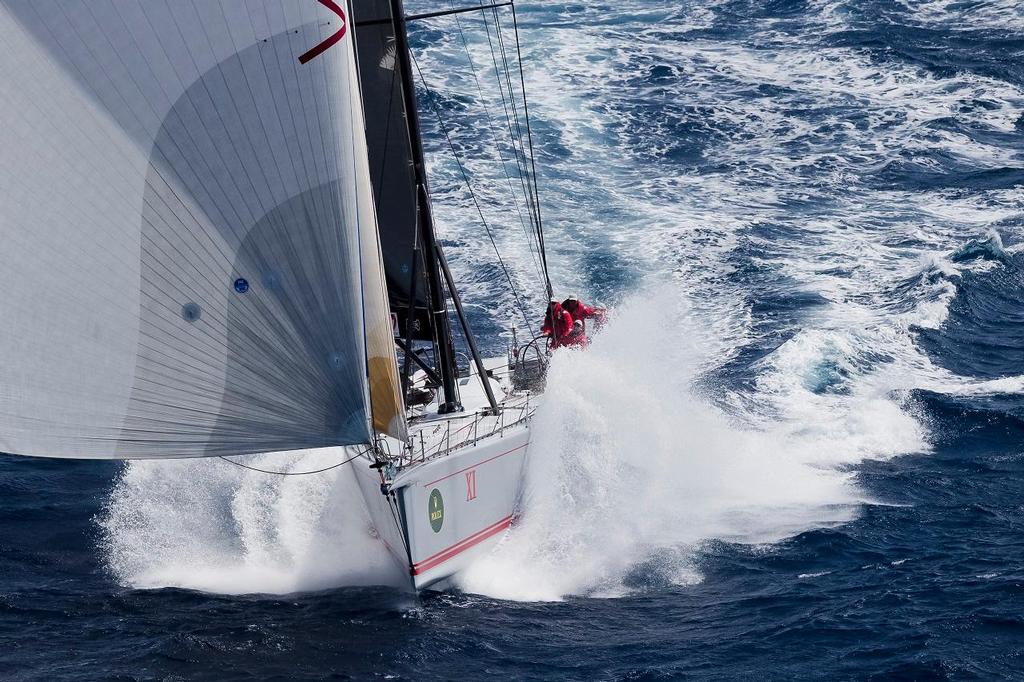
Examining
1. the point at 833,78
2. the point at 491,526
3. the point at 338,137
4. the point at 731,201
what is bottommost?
the point at 491,526

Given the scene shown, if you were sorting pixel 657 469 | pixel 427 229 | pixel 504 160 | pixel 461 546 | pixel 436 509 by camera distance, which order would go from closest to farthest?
pixel 436 509 → pixel 461 546 → pixel 427 229 → pixel 657 469 → pixel 504 160

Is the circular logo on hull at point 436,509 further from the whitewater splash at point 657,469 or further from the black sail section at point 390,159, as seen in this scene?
the black sail section at point 390,159

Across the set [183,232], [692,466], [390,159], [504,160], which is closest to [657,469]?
[692,466]

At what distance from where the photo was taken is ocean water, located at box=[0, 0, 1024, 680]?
1343 cm

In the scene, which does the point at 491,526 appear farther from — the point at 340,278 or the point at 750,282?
the point at 750,282

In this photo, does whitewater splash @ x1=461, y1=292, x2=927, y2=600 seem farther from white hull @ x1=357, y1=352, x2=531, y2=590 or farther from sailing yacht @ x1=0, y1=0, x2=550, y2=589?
sailing yacht @ x1=0, y1=0, x2=550, y2=589

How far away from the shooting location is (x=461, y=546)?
1530 centimetres

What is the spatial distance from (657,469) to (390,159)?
18.9 ft

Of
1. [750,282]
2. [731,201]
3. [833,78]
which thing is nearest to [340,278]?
[750,282]

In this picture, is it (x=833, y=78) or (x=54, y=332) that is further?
(x=833, y=78)

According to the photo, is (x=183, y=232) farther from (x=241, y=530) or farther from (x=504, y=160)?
(x=504, y=160)

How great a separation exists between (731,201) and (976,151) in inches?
250

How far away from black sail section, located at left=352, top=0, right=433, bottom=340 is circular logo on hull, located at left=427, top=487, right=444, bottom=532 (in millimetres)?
3027

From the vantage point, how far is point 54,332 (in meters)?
A: 11.5
